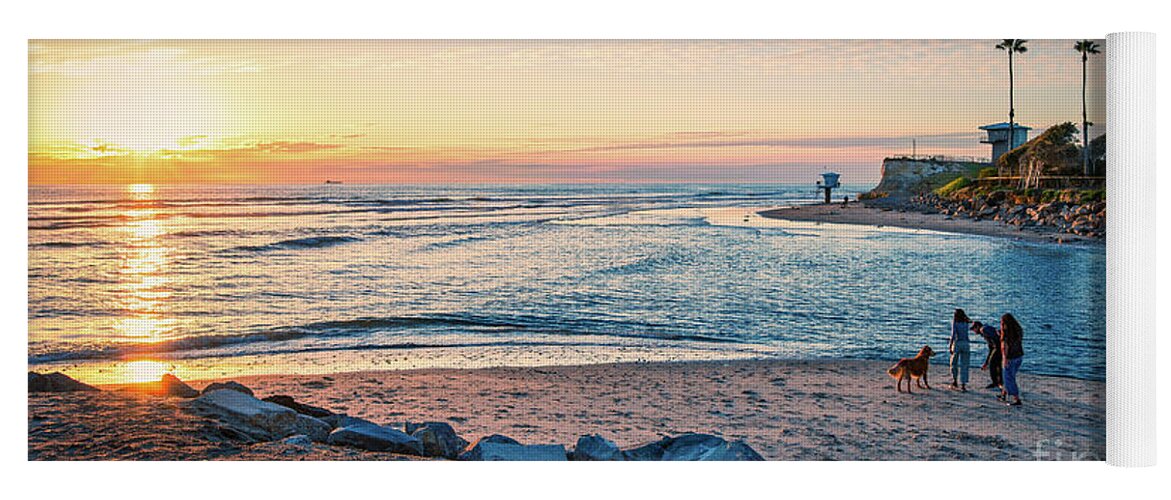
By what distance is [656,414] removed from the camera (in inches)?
255

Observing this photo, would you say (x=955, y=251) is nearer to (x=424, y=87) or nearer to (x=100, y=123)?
(x=424, y=87)

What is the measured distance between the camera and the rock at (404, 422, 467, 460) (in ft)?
18.7

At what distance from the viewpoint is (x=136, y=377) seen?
6969 mm

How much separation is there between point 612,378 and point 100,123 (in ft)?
13.3

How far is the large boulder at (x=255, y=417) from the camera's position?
576cm

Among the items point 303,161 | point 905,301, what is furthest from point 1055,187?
point 303,161

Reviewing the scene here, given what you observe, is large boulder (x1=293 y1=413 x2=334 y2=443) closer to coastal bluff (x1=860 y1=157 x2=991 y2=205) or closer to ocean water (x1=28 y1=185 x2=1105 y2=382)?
ocean water (x1=28 y1=185 x2=1105 y2=382)

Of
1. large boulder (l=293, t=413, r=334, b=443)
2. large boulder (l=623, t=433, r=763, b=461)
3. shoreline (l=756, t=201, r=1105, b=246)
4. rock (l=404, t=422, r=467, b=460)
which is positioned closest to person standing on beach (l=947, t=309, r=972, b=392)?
shoreline (l=756, t=201, r=1105, b=246)

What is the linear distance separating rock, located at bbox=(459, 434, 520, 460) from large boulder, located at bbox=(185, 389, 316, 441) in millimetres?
868

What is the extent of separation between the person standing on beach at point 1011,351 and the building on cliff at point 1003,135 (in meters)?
1.71

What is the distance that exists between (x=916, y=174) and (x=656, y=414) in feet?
26.2

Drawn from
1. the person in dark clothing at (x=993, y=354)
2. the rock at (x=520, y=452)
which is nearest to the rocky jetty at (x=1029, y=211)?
the person in dark clothing at (x=993, y=354)
